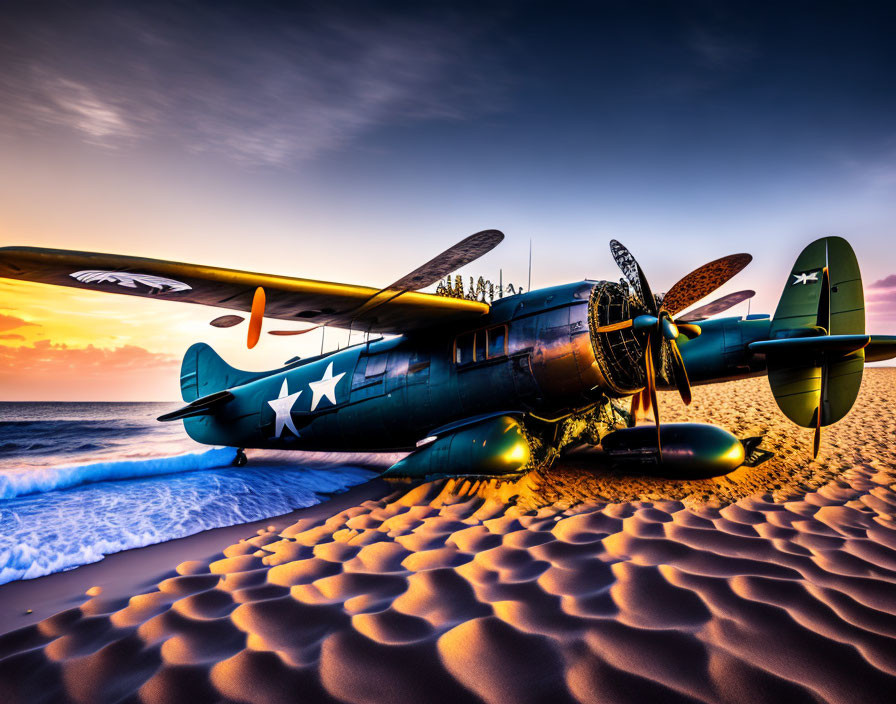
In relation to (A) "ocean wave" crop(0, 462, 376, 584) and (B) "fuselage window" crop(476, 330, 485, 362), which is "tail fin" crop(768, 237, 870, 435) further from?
(A) "ocean wave" crop(0, 462, 376, 584)

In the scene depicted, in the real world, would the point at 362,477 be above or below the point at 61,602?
below

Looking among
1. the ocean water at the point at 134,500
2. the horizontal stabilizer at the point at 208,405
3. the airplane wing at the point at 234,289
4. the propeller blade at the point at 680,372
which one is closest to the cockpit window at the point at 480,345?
the airplane wing at the point at 234,289

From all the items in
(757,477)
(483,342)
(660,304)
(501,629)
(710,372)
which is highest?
(660,304)

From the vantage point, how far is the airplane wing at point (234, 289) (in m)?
4.35

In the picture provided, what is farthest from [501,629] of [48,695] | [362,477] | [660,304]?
[362,477]

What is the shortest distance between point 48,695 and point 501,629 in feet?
5.86

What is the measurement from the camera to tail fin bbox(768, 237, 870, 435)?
6.11 m

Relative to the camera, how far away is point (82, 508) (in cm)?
578

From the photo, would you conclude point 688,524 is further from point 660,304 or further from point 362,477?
point 362,477

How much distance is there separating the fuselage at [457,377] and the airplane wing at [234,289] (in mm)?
550

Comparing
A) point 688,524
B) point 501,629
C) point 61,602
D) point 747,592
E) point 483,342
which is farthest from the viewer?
point 483,342

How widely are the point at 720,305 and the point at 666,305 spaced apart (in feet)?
9.18

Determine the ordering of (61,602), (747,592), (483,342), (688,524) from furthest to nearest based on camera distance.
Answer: (483,342) → (688,524) → (61,602) → (747,592)

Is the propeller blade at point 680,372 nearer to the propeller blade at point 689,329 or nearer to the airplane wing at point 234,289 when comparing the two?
the propeller blade at point 689,329
